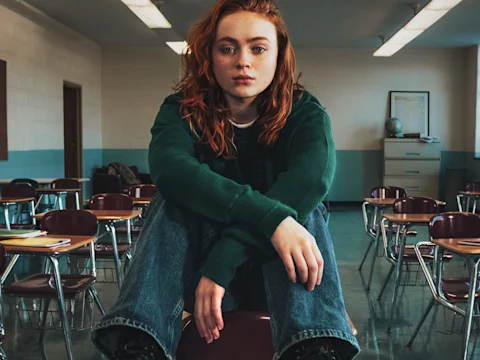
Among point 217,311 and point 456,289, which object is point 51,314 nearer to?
point 456,289

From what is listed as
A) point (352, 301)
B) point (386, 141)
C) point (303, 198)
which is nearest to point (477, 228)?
point (352, 301)

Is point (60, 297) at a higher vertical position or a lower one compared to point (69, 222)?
lower

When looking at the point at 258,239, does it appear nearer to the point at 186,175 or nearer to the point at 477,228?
the point at 186,175

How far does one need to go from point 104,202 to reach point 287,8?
16.0 ft

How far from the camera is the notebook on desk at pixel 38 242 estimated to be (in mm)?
2805

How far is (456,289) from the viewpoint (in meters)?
3.26

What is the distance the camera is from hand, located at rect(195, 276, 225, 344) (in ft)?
3.38

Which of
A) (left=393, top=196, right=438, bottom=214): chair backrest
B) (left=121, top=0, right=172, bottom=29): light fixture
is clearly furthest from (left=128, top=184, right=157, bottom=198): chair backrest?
(left=393, top=196, right=438, bottom=214): chair backrest

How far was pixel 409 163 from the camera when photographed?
1119 centimetres

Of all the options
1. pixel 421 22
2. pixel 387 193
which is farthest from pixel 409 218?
pixel 421 22

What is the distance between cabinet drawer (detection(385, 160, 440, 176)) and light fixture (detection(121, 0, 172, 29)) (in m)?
5.54

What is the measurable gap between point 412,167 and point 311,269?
35.2 feet

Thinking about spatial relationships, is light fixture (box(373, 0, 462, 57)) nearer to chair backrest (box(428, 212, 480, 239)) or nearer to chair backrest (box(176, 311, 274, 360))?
chair backrest (box(428, 212, 480, 239))

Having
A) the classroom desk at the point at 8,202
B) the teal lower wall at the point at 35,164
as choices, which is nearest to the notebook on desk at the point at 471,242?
the classroom desk at the point at 8,202
